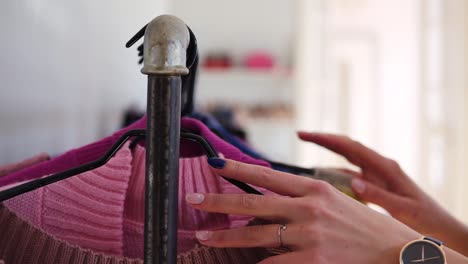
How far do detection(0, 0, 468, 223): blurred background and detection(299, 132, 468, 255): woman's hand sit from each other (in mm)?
400

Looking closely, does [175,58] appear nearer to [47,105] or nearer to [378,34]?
[47,105]

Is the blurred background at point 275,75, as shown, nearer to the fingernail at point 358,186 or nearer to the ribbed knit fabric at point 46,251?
the ribbed knit fabric at point 46,251

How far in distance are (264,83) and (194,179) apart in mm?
3102

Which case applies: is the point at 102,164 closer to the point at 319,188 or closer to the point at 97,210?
the point at 97,210

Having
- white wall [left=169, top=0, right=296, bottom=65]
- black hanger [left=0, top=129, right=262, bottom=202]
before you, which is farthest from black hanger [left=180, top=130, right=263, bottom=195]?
white wall [left=169, top=0, right=296, bottom=65]

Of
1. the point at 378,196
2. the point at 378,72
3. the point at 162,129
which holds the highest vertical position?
the point at 378,72

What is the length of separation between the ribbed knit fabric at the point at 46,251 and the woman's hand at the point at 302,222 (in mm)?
23

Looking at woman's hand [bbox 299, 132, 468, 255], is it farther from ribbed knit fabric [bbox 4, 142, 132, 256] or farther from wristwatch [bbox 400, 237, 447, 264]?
ribbed knit fabric [bbox 4, 142, 132, 256]

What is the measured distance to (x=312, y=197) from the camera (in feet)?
1.28

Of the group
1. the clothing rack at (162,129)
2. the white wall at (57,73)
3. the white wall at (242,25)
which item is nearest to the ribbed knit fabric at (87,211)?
the clothing rack at (162,129)

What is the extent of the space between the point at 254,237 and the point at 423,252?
0.48 ft

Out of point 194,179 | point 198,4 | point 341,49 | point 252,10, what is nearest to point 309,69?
point 252,10

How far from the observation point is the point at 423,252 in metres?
0.41

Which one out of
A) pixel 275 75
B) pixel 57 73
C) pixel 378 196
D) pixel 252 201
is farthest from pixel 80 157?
pixel 275 75
